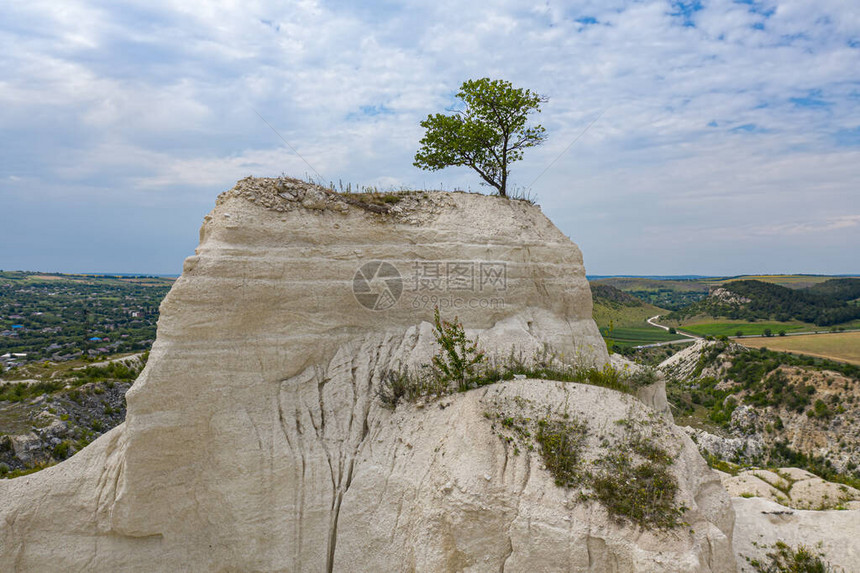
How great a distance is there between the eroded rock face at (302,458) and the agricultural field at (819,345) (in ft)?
200

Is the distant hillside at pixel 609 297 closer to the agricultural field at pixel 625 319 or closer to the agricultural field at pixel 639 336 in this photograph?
the agricultural field at pixel 625 319

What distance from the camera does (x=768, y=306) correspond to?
81.8 meters

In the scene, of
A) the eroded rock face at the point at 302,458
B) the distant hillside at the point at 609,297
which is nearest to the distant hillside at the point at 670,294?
the distant hillside at the point at 609,297

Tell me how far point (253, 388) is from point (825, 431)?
139 ft

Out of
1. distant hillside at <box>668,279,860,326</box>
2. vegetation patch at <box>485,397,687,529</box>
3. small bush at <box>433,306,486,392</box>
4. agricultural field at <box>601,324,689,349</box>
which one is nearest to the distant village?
small bush at <box>433,306,486,392</box>

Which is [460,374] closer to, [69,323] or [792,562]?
[792,562]

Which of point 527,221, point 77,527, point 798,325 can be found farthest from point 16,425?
point 798,325

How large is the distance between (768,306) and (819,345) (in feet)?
80.0

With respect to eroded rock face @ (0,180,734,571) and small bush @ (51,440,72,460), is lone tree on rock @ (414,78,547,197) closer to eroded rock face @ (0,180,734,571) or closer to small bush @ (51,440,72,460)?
eroded rock face @ (0,180,734,571)

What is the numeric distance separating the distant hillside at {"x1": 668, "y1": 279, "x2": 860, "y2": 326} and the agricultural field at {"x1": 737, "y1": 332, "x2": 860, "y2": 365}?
14667 mm

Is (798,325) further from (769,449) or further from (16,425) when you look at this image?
(16,425)

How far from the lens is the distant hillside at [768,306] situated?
266 ft

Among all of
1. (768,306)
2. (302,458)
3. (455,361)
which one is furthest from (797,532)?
(768,306)

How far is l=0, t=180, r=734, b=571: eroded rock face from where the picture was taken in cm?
696
